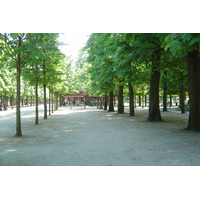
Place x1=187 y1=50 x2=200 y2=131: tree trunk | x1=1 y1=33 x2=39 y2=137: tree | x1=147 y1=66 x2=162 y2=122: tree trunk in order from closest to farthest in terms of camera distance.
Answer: x1=1 y1=33 x2=39 y2=137: tree → x1=187 y1=50 x2=200 y2=131: tree trunk → x1=147 y1=66 x2=162 y2=122: tree trunk

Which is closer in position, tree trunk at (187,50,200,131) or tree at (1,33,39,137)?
tree at (1,33,39,137)

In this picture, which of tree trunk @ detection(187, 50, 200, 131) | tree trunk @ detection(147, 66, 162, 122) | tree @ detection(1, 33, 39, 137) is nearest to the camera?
Answer: tree @ detection(1, 33, 39, 137)

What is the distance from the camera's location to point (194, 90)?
11320 mm

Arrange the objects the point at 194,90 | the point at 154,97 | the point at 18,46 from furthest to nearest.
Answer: the point at 154,97 < the point at 194,90 < the point at 18,46

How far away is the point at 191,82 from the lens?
11.5 meters

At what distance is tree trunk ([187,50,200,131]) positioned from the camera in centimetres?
1120

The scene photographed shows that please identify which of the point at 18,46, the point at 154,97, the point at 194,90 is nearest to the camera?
the point at 18,46

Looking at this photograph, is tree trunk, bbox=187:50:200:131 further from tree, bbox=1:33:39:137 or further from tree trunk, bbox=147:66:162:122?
tree, bbox=1:33:39:137

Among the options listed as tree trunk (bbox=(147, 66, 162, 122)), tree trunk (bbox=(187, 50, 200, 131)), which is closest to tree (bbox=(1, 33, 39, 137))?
tree trunk (bbox=(187, 50, 200, 131))

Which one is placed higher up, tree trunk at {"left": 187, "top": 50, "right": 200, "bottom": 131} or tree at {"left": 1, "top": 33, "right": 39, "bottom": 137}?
tree at {"left": 1, "top": 33, "right": 39, "bottom": 137}

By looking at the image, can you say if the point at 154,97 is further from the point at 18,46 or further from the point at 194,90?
the point at 18,46

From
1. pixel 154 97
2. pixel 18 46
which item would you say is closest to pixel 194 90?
pixel 154 97

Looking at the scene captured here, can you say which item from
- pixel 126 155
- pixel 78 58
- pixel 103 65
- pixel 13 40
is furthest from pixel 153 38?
pixel 78 58
